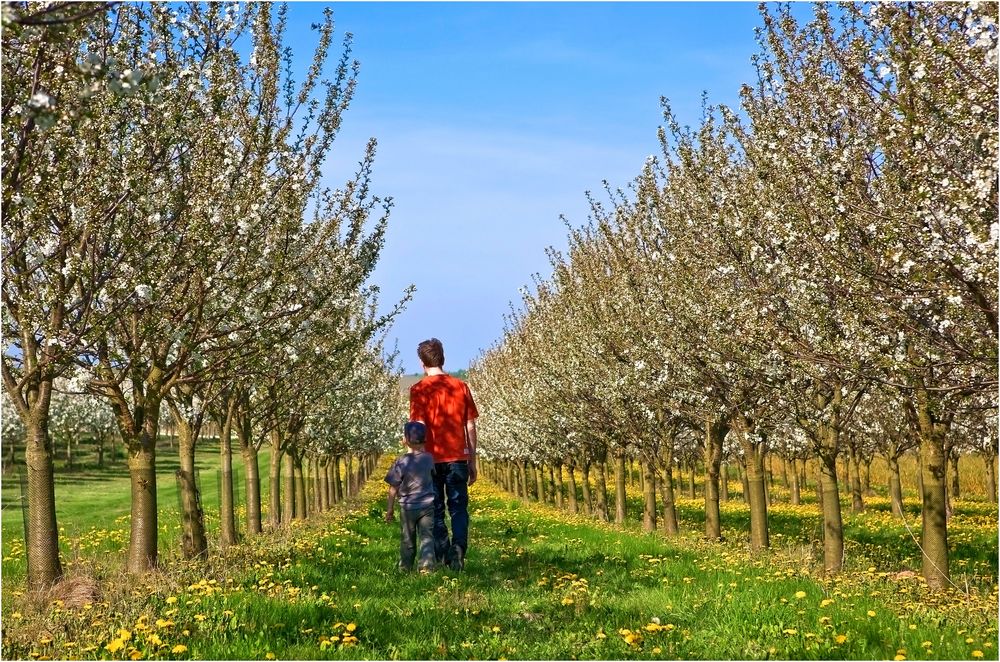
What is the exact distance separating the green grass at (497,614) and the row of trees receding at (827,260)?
2565 millimetres

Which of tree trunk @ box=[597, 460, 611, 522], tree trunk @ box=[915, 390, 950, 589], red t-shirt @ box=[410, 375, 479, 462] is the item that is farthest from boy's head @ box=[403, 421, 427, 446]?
tree trunk @ box=[597, 460, 611, 522]

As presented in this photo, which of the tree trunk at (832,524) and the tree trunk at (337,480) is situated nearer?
the tree trunk at (832,524)

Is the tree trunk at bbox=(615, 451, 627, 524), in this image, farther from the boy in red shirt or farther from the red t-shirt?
the red t-shirt

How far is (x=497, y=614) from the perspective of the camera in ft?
26.7

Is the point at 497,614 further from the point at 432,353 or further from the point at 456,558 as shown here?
the point at 432,353

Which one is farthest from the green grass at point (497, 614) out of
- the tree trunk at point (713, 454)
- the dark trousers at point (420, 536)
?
the tree trunk at point (713, 454)

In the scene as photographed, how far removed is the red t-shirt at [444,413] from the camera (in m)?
10.4

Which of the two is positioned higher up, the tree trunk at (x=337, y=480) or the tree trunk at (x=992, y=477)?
the tree trunk at (x=337, y=480)

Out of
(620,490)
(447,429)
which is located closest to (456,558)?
(447,429)

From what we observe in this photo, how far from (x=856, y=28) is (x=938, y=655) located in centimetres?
702

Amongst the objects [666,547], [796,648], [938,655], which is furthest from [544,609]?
[666,547]

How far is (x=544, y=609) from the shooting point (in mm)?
8508

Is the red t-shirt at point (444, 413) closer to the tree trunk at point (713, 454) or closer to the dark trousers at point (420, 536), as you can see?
the dark trousers at point (420, 536)

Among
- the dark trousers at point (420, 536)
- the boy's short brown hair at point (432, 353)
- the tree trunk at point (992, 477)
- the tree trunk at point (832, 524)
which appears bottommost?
the tree trunk at point (992, 477)
